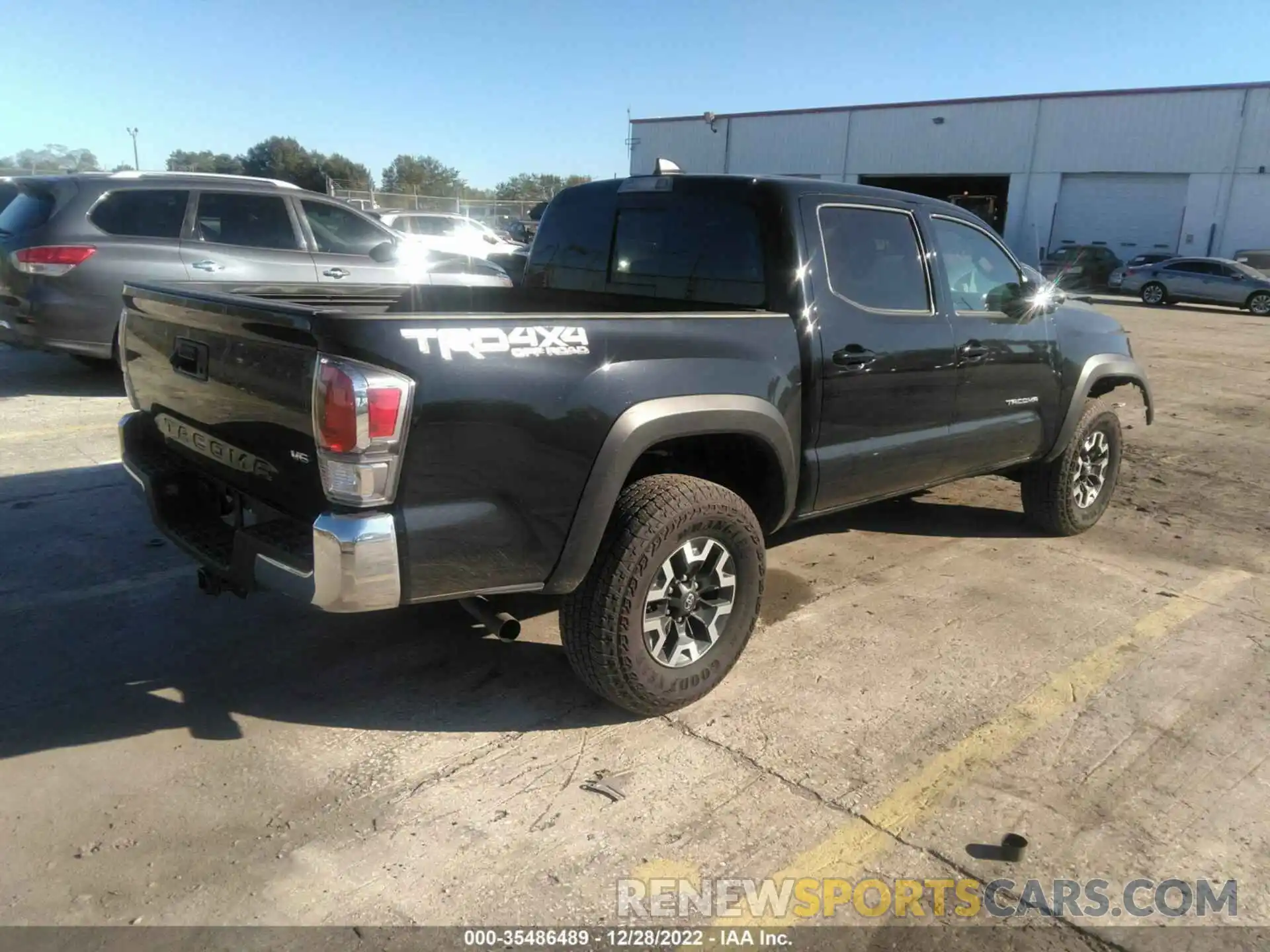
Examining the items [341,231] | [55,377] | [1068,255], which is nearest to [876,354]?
[341,231]

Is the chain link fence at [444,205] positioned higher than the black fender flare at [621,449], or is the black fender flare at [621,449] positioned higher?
the chain link fence at [444,205]

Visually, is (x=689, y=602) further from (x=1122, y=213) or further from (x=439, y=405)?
(x=1122, y=213)

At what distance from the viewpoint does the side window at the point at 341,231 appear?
8727 millimetres

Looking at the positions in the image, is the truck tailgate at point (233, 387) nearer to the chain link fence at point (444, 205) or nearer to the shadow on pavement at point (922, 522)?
the shadow on pavement at point (922, 522)

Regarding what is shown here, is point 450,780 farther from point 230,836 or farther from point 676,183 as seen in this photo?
point 676,183

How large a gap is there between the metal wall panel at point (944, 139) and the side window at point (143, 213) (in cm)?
3863

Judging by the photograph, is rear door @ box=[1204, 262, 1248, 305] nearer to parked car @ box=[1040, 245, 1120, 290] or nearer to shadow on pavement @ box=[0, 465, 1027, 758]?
parked car @ box=[1040, 245, 1120, 290]

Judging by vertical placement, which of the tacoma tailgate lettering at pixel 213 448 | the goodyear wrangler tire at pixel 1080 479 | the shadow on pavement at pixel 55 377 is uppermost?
the tacoma tailgate lettering at pixel 213 448

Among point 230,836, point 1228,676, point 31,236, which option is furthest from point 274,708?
point 31,236

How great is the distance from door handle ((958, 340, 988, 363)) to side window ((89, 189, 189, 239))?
6.66 meters

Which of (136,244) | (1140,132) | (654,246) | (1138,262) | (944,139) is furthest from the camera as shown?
(944,139)

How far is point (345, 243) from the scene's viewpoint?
8.98 metres

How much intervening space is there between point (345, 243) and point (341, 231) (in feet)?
0.47

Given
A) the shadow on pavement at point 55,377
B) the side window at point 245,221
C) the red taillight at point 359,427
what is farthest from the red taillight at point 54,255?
the red taillight at point 359,427
